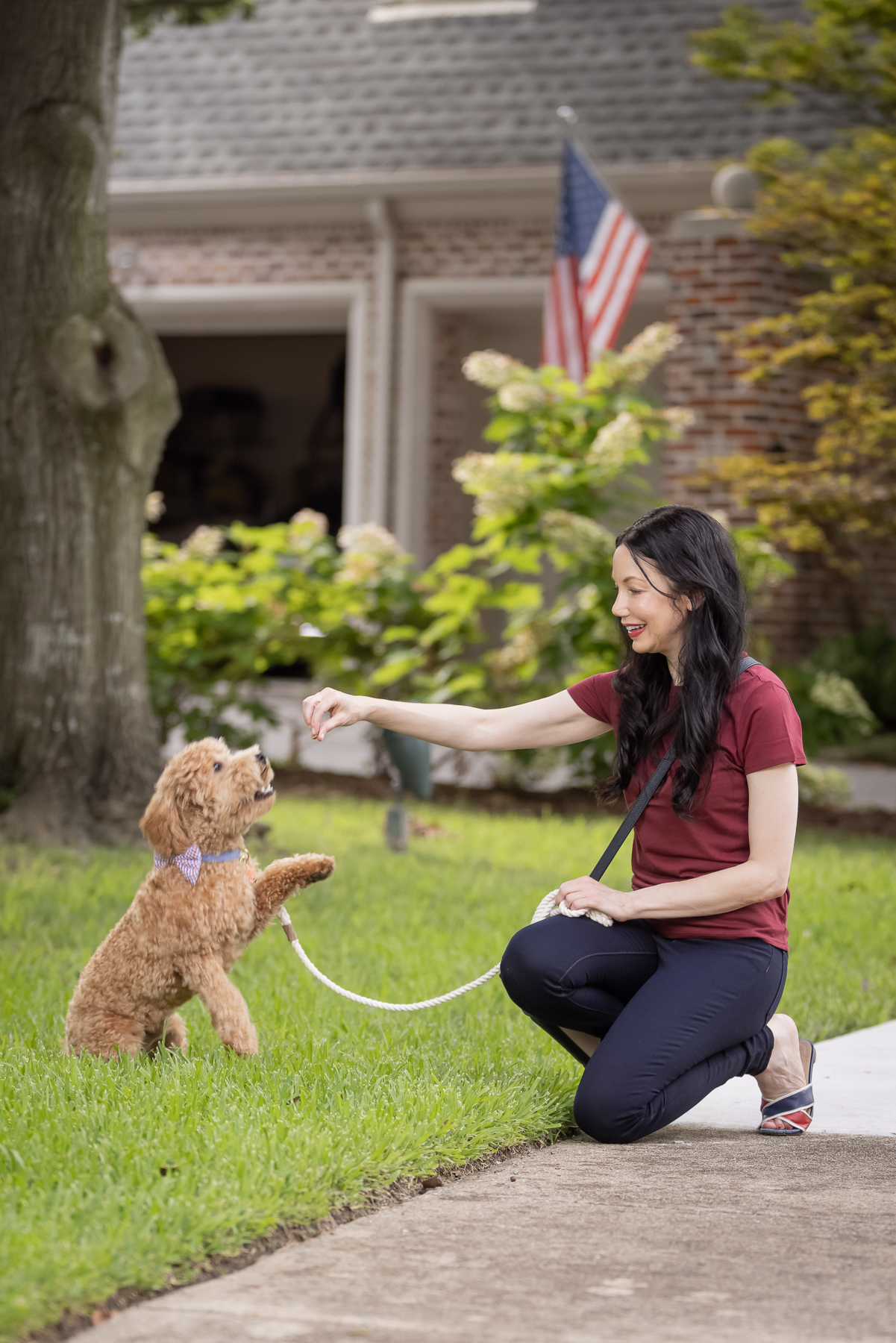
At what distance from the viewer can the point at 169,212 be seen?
47.4ft

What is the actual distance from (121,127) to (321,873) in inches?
496

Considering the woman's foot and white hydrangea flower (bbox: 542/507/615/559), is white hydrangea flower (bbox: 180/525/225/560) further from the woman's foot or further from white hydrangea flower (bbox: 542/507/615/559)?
the woman's foot

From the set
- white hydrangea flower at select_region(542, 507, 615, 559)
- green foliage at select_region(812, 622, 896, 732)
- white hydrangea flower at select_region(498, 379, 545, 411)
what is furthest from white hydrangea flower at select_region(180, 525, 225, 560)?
green foliage at select_region(812, 622, 896, 732)

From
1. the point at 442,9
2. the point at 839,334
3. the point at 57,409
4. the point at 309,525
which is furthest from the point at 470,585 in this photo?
the point at 442,9

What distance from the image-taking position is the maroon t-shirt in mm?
3670

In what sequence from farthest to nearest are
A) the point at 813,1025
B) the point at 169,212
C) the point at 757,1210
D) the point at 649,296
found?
the point at 169,212 < the point at 649,296 < the point at 813,1025 < the point at 757,1210

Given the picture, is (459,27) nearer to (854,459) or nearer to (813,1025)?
(854,459)

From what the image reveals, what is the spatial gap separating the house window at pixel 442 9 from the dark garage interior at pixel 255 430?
297 centimetres

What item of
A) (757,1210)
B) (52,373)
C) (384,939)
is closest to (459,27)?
(52,373)

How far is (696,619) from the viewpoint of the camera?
3.75 m


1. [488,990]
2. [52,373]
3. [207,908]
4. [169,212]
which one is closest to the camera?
[207,908]

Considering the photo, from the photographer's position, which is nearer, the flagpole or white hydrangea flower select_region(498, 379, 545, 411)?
white hydrangea flower select_region(498, 379, 545, 411)

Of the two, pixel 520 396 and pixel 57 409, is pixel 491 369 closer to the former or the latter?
pixel 520 396

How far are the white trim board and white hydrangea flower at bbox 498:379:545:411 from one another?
4738 millimetres
